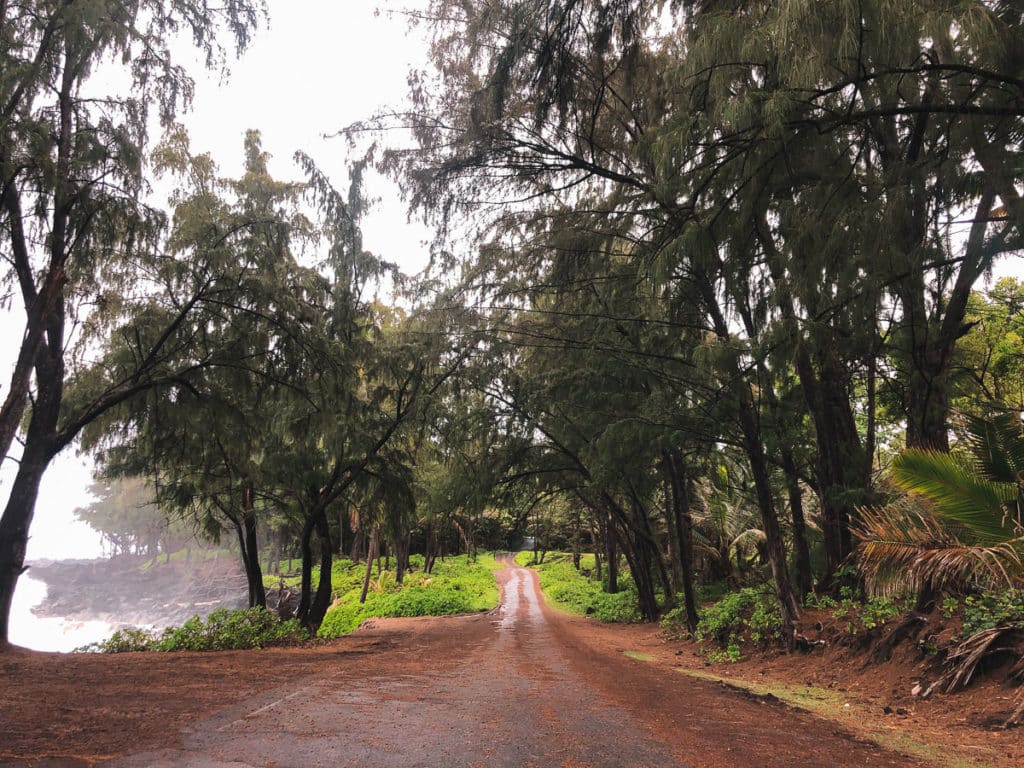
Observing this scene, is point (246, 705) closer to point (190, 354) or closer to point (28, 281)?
point (190, 354)

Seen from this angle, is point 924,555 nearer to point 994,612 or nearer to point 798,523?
point 994,612

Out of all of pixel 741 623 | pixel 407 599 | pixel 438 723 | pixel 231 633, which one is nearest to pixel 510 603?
pixel 407 599

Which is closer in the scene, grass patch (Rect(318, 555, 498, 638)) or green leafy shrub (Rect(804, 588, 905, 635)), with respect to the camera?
green leafy shrub (Rect(804, 588, 905, 635))

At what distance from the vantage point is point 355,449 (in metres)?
11.3

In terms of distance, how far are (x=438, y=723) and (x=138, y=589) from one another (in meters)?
74.5

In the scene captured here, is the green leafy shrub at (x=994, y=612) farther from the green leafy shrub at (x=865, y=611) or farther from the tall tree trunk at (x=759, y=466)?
the tall tree trunk at (x=759, y=466)

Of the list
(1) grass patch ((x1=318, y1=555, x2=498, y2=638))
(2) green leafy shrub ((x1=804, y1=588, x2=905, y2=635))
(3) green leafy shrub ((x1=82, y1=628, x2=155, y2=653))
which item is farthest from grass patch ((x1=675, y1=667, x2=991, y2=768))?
(1) grass patch ((x1=318, y1=555, x2=498, y2=638))

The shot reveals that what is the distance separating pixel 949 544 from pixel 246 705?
19.8 feet

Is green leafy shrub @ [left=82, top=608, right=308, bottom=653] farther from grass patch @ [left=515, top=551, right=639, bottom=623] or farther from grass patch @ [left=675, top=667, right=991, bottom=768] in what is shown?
grass patch @ [left=515, top=551, right=639, bottom=623]

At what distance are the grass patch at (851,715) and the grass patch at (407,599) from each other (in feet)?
36.3

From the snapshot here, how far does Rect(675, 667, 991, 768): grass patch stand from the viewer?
3.69m

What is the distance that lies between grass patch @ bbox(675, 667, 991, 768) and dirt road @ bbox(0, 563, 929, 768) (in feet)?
0.72

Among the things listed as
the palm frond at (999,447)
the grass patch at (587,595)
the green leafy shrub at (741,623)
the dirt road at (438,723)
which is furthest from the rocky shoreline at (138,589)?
the palm frond at (999,447)

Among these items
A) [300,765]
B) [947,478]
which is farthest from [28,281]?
[947,478]
